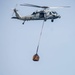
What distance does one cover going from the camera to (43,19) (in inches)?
1363

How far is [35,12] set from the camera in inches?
1373

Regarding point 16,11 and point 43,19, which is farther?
point 16,11

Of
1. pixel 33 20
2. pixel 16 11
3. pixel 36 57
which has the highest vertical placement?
pixel 16 11

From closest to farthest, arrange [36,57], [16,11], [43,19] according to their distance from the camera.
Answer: [36,57] < [43,19] < [16,11]

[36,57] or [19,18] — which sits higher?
[19,18]

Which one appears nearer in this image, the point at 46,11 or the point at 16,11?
the point at 46,11

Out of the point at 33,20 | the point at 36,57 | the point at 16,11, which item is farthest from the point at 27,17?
the point at 36,57

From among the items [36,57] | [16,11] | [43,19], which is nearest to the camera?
[36,57]

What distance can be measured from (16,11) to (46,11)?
18.9ft

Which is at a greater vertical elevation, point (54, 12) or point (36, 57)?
point (54, 12)

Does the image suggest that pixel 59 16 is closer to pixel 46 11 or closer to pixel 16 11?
pixel 46 11

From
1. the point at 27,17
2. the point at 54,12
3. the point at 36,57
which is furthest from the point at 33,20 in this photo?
the point at 36,57

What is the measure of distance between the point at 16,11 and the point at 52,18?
6947mm

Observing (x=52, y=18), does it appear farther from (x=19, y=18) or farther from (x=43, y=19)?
(x=19, y=18)
